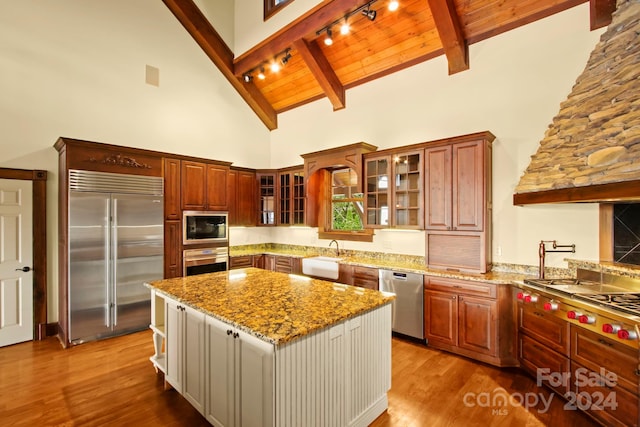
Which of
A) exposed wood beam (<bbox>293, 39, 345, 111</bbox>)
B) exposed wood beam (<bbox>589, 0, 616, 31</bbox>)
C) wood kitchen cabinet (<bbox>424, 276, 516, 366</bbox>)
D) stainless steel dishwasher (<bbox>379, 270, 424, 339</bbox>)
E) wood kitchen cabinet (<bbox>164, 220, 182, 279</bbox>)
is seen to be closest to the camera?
exposed wood beam (<bbox>589, 0, 616, 31</bbox>)

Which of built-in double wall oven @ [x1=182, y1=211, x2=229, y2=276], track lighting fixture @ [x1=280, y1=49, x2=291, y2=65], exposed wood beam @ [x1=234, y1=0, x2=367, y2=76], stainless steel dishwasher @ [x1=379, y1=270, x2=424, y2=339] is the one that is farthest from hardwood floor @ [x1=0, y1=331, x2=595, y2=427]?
track lighting fixture @ [x1=280, y1=49, x2=291, y2=65]

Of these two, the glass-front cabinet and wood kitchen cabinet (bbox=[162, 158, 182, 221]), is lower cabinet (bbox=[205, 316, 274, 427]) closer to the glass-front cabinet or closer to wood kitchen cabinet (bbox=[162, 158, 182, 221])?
the glass-front cabinet

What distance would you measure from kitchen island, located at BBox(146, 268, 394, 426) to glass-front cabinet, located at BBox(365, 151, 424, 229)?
6.13 feet

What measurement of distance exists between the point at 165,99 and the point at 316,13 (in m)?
2.86

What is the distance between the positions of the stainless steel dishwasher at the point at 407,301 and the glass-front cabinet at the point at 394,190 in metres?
0.72

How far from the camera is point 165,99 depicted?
512 cm

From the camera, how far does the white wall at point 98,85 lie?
12.7 feet

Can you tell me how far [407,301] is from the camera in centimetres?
381

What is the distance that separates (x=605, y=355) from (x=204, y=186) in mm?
5236

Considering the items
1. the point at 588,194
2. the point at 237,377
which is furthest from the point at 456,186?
the point at 237,377

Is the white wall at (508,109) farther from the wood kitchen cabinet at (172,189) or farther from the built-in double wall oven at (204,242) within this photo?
the wood kitchen cabinet at (172,189)

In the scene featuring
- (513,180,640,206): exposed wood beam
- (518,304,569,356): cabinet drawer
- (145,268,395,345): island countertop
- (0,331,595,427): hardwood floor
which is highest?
(513,180,640,206): exposed wood beam

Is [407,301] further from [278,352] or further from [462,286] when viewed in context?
[278,352]

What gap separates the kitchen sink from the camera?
4641 millimetres
